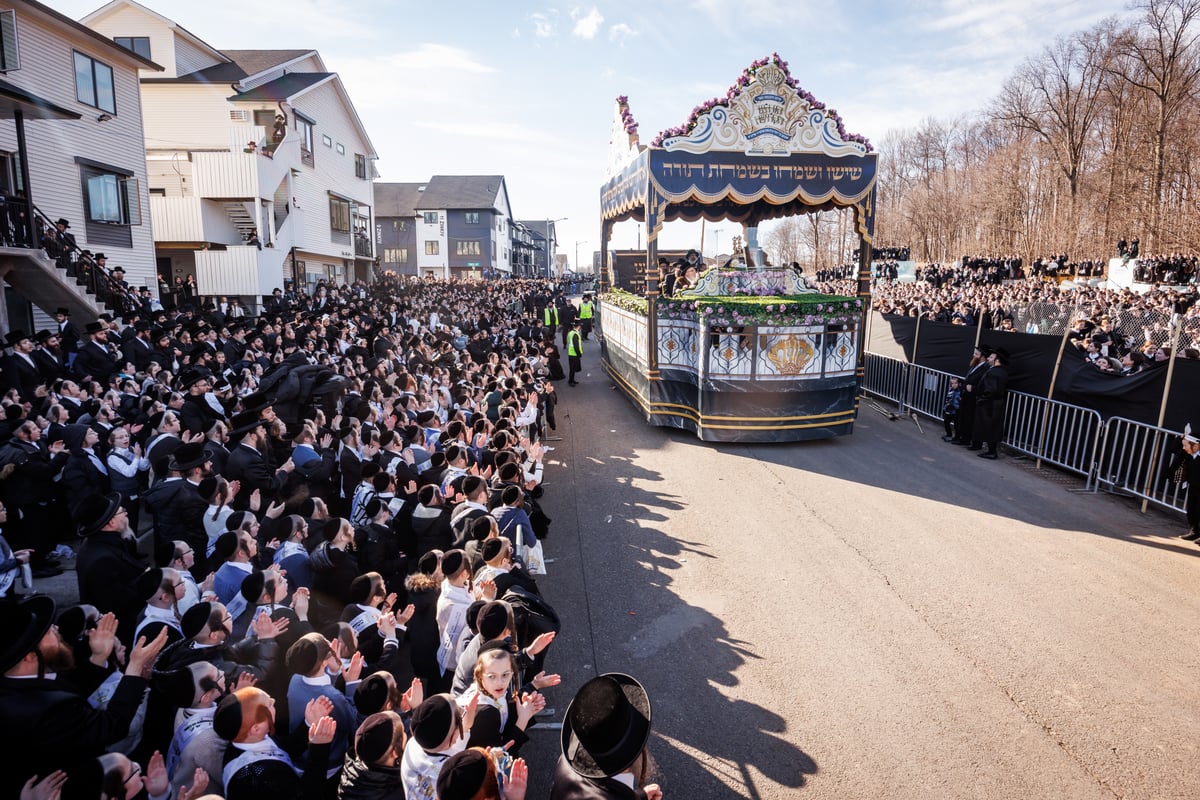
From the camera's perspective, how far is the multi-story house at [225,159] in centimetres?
2386

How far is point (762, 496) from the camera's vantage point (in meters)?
9.34

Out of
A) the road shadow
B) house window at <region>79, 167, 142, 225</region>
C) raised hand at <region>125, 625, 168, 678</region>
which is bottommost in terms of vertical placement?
the road shadow

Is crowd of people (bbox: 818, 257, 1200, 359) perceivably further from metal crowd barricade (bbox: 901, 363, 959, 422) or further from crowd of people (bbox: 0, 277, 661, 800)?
crowd of people (bbox: 0, 277, 661, 800)

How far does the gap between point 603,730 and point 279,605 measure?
8.10 ft

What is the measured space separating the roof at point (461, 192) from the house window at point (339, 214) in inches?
1225

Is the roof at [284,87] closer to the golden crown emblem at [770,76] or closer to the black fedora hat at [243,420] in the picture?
the golden crown emblem at [770,76]

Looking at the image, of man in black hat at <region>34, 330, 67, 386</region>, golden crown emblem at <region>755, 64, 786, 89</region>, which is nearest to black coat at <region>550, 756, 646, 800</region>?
man in black hat at <region>34, 330, 67, 386</region>

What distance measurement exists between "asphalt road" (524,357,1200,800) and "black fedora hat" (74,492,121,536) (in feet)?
11.7

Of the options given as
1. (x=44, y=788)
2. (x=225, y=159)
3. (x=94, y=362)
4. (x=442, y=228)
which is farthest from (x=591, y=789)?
(x=442, y=228)

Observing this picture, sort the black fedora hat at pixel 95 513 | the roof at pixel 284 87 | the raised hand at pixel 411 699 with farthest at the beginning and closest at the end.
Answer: the roof at pixel 284 87 < the black fedora hat at pixel 95 513 < the raised hand at pixel 411 699

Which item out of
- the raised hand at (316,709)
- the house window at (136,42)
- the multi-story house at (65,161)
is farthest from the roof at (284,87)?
the raised hand at (316,709)

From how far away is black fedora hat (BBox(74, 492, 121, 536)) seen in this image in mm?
4887

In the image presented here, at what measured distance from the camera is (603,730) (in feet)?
9.09

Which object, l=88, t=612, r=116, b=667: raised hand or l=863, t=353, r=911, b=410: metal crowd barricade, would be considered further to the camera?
l=863, t=353, r=911, b=410: metal crowd barricade
